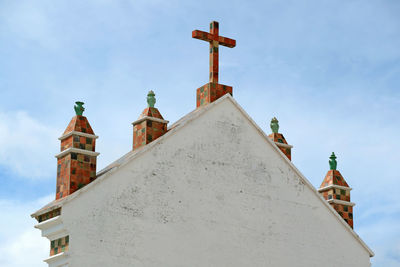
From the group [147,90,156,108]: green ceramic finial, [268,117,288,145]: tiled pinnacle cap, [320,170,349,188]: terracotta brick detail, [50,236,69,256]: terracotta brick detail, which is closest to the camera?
[50,236,69,256]: terracotta brick detail

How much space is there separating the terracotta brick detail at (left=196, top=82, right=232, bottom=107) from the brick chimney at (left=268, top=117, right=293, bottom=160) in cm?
208

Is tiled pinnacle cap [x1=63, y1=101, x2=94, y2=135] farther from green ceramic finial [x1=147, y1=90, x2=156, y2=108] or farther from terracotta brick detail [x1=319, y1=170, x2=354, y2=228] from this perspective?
terracotta brick detail [x1=319, y1=170, x2=354, y2=228]

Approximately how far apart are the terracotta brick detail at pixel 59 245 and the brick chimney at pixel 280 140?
8.23 m

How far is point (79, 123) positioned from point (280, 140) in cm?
697

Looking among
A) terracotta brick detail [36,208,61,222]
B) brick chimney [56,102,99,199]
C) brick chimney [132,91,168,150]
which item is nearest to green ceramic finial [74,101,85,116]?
brick chimney [56,102,99,199]

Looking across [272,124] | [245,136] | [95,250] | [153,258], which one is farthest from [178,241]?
[272,124]

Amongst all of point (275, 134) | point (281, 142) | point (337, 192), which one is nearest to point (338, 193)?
point (337, 192)

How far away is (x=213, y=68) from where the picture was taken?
91.5ft

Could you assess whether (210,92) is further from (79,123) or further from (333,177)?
(333,177)

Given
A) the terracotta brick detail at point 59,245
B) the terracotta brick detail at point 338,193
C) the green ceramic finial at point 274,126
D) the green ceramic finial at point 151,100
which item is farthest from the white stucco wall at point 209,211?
the green ceramic finial at point 274,126

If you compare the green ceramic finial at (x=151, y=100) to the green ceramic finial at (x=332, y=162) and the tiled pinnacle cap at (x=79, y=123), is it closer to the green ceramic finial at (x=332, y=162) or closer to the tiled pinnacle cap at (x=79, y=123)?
the tiled pinnacle cap at (x=79, y=123)

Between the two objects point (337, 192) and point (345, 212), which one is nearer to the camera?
point (345, 212)

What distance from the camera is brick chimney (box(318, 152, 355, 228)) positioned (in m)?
28.8

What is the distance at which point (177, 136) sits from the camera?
2541 cm
